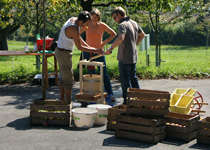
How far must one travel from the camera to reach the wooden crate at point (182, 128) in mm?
6461

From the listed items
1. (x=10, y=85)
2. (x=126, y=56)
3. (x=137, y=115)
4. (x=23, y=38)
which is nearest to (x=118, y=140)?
(x=137, y=115)

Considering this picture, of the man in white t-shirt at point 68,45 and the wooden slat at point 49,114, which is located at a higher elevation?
the man in white t-shirt at point 68,45

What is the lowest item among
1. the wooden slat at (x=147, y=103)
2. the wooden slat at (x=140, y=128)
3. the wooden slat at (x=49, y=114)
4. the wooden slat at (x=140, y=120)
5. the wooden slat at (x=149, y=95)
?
the wooden slat at (x=140, y=128)

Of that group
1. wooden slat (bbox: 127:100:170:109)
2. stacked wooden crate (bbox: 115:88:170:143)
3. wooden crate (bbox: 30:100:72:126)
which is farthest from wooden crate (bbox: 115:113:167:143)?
wooden crate (bbox: 30:100:72:126)

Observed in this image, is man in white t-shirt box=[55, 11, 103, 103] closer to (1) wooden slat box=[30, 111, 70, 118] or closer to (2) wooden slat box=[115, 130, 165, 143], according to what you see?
(1) wooden slat box=[30, 111, 70, 118]

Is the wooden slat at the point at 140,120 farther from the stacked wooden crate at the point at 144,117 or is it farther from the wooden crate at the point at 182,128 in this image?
the wooden crate at the point at 182,128

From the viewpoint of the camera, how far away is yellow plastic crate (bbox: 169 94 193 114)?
24.0ft

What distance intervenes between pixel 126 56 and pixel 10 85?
5193mm

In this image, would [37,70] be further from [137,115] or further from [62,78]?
[137,115]

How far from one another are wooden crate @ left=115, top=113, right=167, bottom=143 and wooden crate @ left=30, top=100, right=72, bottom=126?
1.13m

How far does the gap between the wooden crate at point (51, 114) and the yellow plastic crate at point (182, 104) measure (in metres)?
1.91

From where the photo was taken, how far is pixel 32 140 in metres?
6.47

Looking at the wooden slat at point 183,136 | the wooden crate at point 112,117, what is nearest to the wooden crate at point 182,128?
the wooden slat at point 183,136

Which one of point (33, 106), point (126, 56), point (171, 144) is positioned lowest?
point (171, 144)
